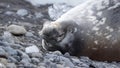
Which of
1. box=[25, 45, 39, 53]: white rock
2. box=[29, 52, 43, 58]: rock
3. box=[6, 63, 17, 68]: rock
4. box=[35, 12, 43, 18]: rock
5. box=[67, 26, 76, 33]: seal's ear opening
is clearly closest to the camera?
box=[6, 63, 17, 68]: rock

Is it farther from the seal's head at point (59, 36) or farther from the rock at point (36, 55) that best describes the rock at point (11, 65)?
the seal's head at point (59, 36)

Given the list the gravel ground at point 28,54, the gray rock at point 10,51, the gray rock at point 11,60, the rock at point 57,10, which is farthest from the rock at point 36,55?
the rock at point 57,10

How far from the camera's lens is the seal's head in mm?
3432

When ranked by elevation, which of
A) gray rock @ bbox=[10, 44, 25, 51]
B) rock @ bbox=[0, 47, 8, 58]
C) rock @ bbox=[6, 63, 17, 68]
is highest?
gray rock @ bbox=[10, 44, 25, 51]

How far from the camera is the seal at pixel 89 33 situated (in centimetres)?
350

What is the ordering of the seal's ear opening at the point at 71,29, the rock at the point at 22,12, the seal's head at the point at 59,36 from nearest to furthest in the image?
the seal's head at the point at 59,36
the seal's ear opening at the point at 71,29
the rock at the point at 22,12

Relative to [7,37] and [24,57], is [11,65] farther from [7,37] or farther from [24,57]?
[7,37]

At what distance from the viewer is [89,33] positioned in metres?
3.66

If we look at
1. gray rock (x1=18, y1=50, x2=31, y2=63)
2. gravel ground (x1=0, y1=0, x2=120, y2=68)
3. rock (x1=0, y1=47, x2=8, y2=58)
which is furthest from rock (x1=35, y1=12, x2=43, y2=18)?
rock (x1=0, y1=47, x2=8, y2=58)

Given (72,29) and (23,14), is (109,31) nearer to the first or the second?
(72,29)

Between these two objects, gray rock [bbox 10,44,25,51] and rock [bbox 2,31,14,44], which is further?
rock [bbox 2,31,14,44]

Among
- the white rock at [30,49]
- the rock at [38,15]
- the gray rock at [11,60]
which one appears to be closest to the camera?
the gray rock at [11,60]

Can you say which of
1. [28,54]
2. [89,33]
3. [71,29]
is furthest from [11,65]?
[89,33]

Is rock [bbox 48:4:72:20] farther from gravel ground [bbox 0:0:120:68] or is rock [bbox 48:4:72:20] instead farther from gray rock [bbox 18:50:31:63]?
gray rock [bbox 18:50:31:63]
